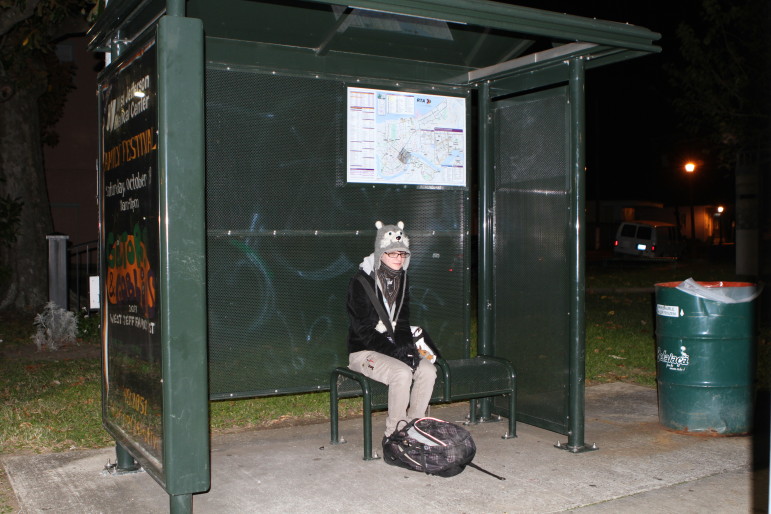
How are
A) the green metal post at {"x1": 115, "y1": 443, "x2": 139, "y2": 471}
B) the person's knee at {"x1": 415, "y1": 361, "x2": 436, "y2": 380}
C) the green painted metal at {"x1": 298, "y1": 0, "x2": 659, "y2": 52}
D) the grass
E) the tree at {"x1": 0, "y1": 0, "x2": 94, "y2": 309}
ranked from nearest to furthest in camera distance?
the green painted metal at {"x1": 298, "y1": 0, "x2": 659, "y2": 52} → the green metal post at {"x1": 115, "y1": 443, "x2": 139, "y2": 471} → the person's knee at {"x1": 415, "y1": 361, "x2": 436, "y2": 380} → the grass → the tree at {"x1": 0, "y1": 0, "x2": 94, "y2": 309}

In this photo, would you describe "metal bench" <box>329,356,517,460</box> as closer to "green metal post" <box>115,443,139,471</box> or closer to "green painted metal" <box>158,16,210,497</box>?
"green metal post" <box>115,443,139,471</box>

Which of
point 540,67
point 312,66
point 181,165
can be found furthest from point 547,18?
point 181,165

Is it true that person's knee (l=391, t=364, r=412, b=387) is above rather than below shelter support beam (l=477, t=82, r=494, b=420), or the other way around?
below

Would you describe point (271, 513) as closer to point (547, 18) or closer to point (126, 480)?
point (126, 480)

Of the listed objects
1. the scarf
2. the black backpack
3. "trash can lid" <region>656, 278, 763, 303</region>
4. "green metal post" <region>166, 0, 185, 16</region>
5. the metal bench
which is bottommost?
the black backpack

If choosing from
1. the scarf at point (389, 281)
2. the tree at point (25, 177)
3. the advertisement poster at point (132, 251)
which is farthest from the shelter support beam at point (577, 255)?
the tree at point (25, 177)

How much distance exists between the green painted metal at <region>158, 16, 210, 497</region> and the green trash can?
12.4 feet

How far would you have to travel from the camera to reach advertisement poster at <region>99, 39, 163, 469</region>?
3.90 m

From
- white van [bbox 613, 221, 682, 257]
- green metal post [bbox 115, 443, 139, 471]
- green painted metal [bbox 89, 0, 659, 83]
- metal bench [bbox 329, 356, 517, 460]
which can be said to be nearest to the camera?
green painted metal [bbox 89, 0, 659, 83]

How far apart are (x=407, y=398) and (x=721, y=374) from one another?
2420 millimetres

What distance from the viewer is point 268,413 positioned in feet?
22.2

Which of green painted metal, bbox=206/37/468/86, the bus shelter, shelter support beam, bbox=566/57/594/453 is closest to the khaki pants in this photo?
the bus shelter

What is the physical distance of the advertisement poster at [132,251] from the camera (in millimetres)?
3898

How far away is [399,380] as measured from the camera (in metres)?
5.32
